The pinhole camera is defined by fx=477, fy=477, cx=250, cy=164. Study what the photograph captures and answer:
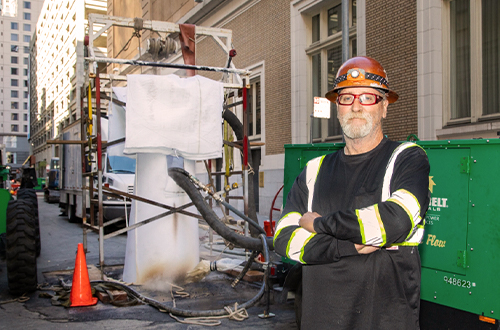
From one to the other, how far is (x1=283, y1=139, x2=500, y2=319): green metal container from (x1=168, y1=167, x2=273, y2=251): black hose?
1.87m

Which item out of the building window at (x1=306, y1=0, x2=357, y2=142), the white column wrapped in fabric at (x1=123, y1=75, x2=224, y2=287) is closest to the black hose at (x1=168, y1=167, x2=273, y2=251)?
the white column wrapped in fabric at (x1=123, y1=75, x2=224, y2=287)

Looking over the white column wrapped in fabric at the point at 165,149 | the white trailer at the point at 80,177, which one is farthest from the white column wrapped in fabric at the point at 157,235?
the white trailer at the point at 80,177

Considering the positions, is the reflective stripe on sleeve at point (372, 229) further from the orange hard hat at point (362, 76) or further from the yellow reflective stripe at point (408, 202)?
the orange hard hat at point (362, 76)

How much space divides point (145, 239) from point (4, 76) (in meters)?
123

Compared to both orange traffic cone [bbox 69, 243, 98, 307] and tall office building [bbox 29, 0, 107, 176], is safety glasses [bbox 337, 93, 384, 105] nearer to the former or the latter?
orange traffic cone [bbox 69, 243, 98, 307]

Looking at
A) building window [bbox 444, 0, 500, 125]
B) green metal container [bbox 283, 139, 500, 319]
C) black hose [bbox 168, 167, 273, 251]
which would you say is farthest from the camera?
building window [bbox 444, 0, 500, 125]

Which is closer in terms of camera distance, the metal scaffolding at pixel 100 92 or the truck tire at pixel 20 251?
the truck tire at pixel 20 251

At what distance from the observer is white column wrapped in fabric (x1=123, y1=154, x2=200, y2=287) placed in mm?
7059

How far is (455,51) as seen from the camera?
11234mm

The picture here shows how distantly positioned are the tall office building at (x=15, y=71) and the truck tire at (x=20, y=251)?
115168 millimetres

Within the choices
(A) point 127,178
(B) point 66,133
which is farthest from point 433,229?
(B) point 66,133

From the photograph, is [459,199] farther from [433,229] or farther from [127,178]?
[127,178]

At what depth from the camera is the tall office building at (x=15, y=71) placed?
11200 cm

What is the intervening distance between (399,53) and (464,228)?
8718 millimetres
